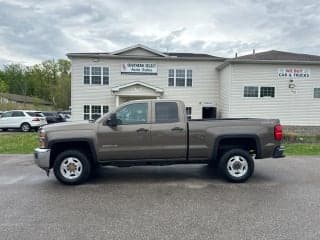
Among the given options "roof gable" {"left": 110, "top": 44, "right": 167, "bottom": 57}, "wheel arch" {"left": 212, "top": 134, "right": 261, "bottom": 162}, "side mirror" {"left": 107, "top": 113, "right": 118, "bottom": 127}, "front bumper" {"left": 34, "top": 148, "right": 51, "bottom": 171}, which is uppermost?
"roof gable" {"left": 110, "top": 44, "right": 167, "bottom": 57}

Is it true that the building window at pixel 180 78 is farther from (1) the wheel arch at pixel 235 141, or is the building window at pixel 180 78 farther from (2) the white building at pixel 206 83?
(1) the wheel arch at pixel 235 141

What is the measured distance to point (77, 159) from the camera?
22.0ft

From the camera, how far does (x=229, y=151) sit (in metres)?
7.02

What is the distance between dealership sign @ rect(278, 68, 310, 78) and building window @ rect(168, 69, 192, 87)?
266 inches

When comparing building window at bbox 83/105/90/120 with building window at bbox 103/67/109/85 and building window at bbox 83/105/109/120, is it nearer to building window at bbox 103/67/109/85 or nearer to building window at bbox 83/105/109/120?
building window at bbox 83/105/109/120

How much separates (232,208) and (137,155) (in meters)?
2.52

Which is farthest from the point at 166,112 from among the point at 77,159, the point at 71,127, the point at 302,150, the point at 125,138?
the point at 302,150

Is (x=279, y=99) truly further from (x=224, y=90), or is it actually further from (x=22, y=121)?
(x=22, y=121)

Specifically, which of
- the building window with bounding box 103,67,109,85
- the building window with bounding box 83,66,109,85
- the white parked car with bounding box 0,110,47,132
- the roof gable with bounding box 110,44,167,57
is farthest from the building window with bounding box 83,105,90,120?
the roof gable with bounding box 110,44,167,57

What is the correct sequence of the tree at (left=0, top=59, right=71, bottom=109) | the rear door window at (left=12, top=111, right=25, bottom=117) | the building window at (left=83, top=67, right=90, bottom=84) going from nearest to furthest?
1. the rear door window at (left=12, top=111, right=25, bottom=117)
2. the building window at (left=83, top=67, right=90, bottom=84)
3. the tree at (left=0, top=59, right=71, bottom=109)

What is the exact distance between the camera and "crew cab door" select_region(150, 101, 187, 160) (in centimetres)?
679

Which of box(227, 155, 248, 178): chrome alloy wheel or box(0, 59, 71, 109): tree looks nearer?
box(227, 155, 248, 178): chrome alloy wheel

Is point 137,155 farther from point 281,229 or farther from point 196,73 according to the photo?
point 196,73

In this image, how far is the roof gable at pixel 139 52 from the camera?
945 inches
